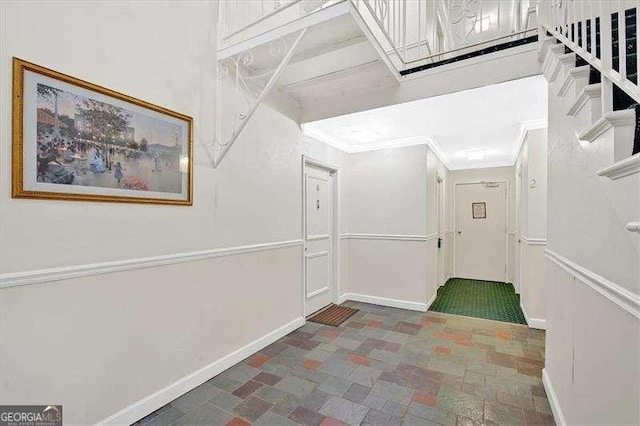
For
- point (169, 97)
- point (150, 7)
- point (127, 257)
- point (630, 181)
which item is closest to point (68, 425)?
point (127, 257)

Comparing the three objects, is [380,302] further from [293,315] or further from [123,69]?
[123,69]

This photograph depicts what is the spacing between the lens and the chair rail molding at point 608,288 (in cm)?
83

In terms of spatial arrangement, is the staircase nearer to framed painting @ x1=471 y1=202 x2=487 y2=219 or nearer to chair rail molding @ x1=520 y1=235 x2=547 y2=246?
chair rail molding @ x1=520 y1=235 x2=547 y2=246

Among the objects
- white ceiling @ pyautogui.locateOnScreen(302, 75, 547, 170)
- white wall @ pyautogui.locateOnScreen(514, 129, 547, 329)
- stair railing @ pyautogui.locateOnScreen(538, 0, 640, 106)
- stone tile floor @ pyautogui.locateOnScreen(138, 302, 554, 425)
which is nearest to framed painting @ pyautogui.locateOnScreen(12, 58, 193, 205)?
stone tile floor @ pyautogui.locateOnScreen(138, 302, 554, 425)

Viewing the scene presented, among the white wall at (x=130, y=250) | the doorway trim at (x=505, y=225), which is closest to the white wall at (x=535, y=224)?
the doorway trim at (x=505, y=225)

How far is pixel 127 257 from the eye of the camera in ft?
5.51

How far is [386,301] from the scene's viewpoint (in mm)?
3986

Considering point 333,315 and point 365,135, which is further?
point 365,135

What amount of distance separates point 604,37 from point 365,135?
2.85m

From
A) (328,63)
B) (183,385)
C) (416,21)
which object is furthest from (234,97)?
(416,21)

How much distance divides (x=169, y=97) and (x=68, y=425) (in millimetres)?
1947

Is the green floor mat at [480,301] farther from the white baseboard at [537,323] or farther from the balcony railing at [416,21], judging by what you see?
the balcony railing at [416,21]

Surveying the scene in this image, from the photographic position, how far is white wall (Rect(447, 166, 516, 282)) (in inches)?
207

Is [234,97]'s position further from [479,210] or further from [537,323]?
[479,210]
